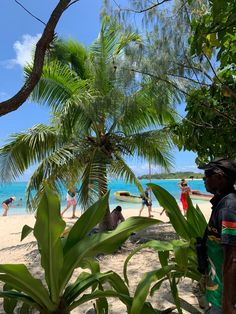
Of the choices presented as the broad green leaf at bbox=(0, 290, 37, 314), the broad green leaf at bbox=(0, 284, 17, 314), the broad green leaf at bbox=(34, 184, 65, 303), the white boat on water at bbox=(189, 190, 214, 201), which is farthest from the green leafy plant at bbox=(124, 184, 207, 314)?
the white boat on water at bbox=(189, 190, 214, 201)

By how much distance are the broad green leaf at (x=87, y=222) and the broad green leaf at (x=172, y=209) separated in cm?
50

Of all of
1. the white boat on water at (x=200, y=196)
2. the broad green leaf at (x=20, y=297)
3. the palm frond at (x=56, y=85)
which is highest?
the palm frond at (x=56, y=85)

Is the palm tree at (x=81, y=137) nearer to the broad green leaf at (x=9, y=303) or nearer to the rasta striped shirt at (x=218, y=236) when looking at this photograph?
the broad green leaf at (x=9, y=303)

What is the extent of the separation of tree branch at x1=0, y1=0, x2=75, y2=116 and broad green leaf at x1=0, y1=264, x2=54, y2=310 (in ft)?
3.12

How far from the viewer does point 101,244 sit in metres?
2.36

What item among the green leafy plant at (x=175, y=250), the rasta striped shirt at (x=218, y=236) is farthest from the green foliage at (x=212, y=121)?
the rasta striped shirt at (x=218, y=236)

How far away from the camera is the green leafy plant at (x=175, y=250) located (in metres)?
2.51

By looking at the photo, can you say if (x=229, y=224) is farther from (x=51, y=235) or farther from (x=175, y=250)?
(x=51, y=235)

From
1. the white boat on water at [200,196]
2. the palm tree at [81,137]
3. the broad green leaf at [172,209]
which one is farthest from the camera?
the white boat on water at [200,196]

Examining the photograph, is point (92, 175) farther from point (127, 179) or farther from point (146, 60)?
point (146, 60)

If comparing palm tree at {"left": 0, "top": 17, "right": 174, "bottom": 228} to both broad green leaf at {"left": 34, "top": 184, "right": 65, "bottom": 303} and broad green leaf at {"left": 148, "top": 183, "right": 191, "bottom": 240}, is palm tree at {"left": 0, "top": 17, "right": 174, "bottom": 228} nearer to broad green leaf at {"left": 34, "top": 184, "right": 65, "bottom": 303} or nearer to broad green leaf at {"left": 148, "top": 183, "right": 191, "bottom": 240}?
broad green leaf at {"left": 148, "top": 183, "right": 191, "bottom": 240}

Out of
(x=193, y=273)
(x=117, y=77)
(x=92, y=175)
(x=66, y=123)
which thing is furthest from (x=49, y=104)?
(x=193, y=273)

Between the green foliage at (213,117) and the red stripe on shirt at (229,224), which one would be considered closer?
the red stripe on shirt at (229,224)

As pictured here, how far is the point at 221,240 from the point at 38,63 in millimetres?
1395
